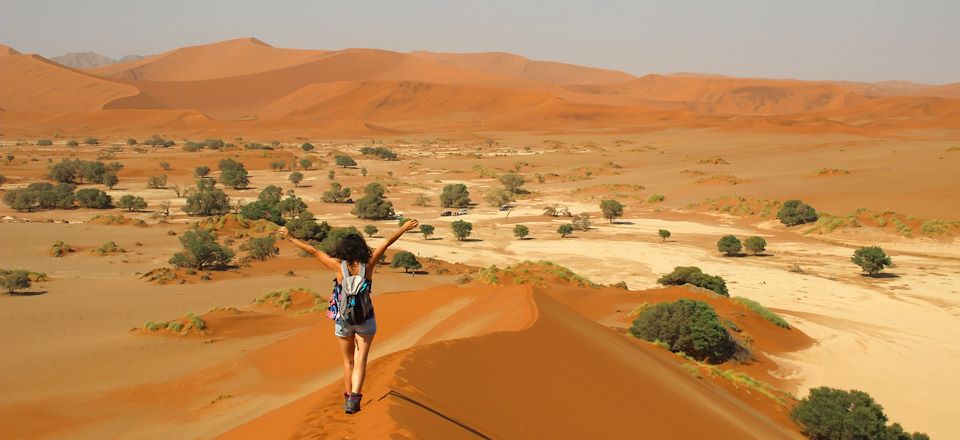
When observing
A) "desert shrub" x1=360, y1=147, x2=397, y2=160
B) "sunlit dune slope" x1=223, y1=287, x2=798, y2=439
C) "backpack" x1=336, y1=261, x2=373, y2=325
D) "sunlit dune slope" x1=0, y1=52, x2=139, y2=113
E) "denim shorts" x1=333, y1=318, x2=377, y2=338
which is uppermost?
"sunlit dune slope" x1=0, y1=52, x2=139, y2=113

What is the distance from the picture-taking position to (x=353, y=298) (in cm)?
559

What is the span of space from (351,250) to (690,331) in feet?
43.7

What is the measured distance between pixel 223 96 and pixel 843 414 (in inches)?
6864

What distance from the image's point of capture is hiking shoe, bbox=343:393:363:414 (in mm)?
5668

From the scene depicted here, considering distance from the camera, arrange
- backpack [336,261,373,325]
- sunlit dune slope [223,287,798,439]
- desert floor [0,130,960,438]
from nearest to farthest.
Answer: backpack [336,261,373,325]
sunlit dune slope [223,287,798,439]
desert floor [0,130,960,438]

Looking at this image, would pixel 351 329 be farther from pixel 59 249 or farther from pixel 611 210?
pixel 611 210

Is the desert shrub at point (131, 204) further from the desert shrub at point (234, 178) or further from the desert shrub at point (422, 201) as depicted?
the desert shrub at point (422, 201)

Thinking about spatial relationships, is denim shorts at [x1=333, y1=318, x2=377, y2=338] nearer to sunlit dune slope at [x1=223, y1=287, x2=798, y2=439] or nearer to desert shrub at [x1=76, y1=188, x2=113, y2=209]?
sunlit dune slope at [x1=223, y1=287, x2=798, y2=439]

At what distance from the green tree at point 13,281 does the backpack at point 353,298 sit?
2266 cm

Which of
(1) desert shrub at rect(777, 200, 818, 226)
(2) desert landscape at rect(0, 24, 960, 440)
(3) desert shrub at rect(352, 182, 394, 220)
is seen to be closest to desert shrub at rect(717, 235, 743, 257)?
(2) desert landscape at rect(0, 24, 960, 440)

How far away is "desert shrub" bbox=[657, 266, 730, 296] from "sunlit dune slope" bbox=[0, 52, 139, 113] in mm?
137091

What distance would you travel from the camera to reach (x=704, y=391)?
459 inches

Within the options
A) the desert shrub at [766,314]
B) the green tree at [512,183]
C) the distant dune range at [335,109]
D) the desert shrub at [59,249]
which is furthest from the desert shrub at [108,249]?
the distant dune range at [335,109]

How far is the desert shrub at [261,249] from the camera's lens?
3173 centimetres
